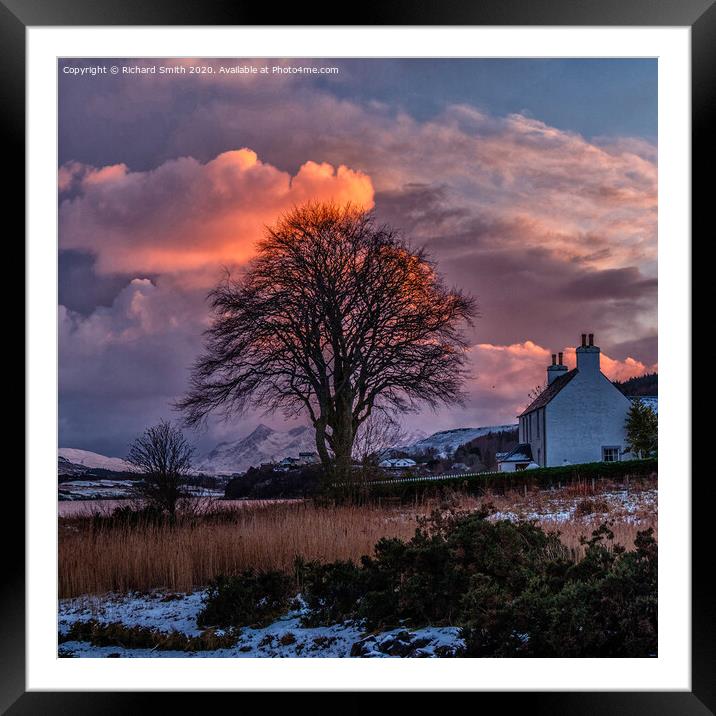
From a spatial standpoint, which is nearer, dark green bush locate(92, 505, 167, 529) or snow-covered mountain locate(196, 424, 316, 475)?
dark green bush locate(92, 505, 167, 529)

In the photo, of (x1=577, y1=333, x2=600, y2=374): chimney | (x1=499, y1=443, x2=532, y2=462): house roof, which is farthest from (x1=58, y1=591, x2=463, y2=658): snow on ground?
(x1=577, y1=333, x2=600, y2=374): chimney

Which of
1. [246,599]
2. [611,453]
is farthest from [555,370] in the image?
[246,599]

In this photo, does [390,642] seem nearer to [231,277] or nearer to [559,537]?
[559,537]

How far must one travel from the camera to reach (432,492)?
28.1 feet

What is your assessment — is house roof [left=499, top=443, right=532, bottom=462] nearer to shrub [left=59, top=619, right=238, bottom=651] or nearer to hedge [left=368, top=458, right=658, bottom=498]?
hedge [left=368, top=458, right=658, bottom=498]

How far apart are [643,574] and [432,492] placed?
3287mm

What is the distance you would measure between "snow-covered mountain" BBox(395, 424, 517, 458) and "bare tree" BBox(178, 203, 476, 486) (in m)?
0.38

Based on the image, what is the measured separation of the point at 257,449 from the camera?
8070 mm

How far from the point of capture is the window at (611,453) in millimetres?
8648

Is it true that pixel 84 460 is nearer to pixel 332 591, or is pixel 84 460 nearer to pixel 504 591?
pixel 332 591

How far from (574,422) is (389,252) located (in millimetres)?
2756

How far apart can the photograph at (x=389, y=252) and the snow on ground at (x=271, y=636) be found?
0.9 inches

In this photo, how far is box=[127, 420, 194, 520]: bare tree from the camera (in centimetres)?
720

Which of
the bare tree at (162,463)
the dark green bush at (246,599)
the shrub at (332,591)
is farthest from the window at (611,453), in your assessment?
the bare tree at (162,463)
